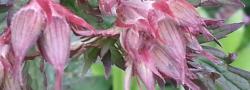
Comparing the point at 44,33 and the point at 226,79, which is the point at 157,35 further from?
the point at 226,79

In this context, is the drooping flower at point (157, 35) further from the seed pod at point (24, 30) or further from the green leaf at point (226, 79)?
the green leaf at point (226, 79)

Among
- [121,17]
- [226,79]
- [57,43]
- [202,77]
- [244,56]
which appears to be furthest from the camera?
[244,56]

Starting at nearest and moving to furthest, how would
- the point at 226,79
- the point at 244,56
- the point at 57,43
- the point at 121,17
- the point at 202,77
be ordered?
the point at 57,43, the point at 121,17, the point at 202,77, the point at 226,79, the point at 244,56

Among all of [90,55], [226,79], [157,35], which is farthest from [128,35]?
[226,79]

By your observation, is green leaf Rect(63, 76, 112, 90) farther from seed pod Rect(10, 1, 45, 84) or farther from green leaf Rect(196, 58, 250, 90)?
seed pod Rect(10, 1, 45, 84)

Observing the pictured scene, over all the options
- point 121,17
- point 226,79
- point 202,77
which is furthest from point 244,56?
point 121,17

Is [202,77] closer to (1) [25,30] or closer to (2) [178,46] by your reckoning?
(2) [178,46]

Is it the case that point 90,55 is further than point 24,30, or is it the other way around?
point 90,55
